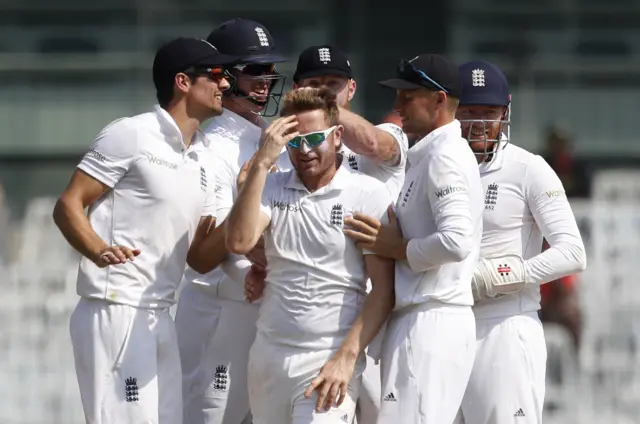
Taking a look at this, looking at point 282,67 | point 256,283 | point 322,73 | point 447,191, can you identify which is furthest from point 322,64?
point 282,67

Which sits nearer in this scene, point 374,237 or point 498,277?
point 374,237

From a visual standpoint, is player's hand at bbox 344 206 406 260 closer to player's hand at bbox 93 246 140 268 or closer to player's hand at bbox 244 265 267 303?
player's hand at bbox 244 265 267 303

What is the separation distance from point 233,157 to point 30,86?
8.35 metres

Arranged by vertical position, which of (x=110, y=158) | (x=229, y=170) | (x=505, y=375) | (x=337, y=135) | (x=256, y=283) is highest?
(x=337, y=135)

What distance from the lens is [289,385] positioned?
4906 mm

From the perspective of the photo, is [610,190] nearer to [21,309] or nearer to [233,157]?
[21,309]

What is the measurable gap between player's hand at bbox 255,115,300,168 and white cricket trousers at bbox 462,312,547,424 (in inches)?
47.2

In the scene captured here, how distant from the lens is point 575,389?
30.3 ft

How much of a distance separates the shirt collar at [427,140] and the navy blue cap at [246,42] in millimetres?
835

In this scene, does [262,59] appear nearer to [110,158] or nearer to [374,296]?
[110,158]

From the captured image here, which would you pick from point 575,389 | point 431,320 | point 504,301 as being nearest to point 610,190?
point 575,389

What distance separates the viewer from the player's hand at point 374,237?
16.2 ft

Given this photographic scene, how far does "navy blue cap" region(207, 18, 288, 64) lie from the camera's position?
568 cm

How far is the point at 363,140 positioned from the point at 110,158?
3.00 feet
